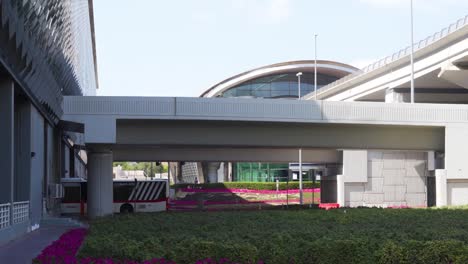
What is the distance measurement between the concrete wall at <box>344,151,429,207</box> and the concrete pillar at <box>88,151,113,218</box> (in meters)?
22.9

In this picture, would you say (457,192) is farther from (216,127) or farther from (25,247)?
(25,247)

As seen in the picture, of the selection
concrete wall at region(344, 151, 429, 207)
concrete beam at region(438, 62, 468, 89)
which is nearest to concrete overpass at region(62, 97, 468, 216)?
concrete beam at region(438, 62, 468, 89)

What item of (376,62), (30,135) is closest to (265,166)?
(376,62)

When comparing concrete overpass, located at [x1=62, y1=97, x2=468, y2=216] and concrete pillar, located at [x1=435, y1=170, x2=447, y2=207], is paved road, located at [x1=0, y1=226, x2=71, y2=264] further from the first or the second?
concrete pillar, located at [x1=435, y1=170, x2=447, y2=207]

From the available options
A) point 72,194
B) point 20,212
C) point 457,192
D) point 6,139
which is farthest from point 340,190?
point 6,139

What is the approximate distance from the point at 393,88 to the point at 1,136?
45.4m

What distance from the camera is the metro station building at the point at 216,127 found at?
79.3ft

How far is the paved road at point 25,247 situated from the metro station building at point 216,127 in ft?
2.09

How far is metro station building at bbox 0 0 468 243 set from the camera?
24156 mm

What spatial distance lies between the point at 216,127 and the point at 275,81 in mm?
79070

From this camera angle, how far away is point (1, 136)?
22203 millimetres

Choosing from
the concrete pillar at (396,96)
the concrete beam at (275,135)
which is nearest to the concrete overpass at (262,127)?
the concrete beam at (275,135)

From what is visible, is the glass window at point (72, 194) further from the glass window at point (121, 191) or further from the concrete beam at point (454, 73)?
the concrete beam at point (454, 73)

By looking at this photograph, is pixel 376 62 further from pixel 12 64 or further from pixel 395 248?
pixel 395 248
